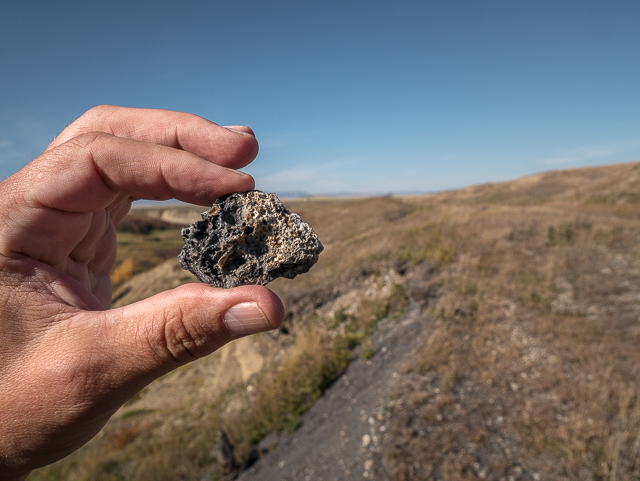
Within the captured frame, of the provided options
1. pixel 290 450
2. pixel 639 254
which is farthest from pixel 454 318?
pixel 639 254

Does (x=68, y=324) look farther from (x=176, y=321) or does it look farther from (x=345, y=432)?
(x=345, y=432)

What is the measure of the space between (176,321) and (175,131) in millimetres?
1845

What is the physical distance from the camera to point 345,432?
6129 millimetres

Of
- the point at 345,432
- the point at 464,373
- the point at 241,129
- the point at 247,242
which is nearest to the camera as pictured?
the point at 247,242

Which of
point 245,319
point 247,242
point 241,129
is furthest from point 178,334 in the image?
point 241,129

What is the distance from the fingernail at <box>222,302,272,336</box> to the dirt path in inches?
155

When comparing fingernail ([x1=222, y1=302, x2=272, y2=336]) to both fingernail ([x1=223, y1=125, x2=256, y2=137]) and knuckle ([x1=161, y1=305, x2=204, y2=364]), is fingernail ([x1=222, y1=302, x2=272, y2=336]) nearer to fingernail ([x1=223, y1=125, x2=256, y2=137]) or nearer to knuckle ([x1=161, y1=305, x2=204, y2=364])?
knuckle ([x1=161, y1=305, x2=204, y2=364])

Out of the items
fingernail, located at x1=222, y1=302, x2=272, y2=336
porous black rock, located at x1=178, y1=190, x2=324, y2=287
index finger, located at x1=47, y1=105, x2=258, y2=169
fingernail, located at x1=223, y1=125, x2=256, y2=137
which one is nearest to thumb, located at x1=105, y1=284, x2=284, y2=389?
fingernail, located at x1=222, y1=302, x2=272, y2=336

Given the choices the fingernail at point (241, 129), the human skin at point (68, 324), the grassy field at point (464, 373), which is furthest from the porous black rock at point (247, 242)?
the grassy field at point (464, 373)

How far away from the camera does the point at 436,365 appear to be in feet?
22.4

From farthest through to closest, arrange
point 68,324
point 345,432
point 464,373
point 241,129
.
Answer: point 464,373 < point 345,432 < point 241,129 < point 68,324

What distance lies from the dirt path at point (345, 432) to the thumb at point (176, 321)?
4.00 m

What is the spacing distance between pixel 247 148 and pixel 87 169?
118 cm

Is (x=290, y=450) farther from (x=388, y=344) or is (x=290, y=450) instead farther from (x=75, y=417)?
(x=75, y=417)
